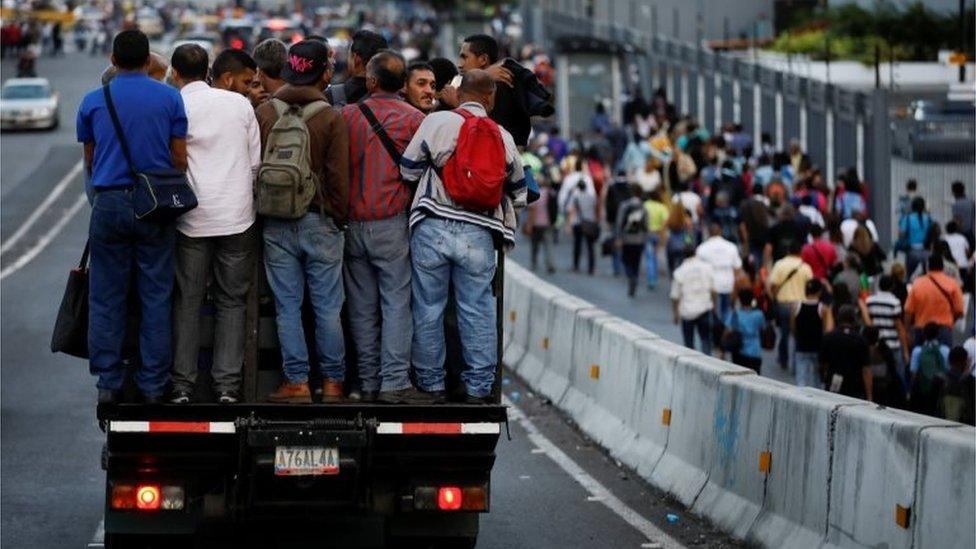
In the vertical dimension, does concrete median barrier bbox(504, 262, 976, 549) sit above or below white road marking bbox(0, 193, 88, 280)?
above

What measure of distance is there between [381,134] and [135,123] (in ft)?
4.00

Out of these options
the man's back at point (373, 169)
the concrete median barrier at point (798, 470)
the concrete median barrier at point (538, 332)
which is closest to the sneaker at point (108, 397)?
the man's back at point (373, 169)

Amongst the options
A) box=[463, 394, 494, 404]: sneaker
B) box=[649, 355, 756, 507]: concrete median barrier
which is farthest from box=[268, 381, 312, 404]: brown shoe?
box=[649, 355, 756, 507]: concrete median barrier

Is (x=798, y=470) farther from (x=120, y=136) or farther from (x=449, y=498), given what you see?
(x=120, y=136)

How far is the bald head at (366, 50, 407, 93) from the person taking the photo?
1144cm

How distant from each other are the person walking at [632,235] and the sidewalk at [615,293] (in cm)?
35

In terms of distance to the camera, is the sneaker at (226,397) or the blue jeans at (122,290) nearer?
the blue jeans at (122,290)

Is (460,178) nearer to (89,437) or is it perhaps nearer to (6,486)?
(6,486)

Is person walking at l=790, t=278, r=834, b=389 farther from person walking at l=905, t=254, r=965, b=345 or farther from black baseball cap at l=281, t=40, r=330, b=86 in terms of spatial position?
black baseball cap at l=281, t=40, r=330, b=86

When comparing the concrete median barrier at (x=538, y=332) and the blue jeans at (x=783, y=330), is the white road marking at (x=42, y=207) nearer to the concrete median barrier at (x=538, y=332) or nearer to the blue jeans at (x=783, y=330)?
the blue jeans at (x=783, y=330)

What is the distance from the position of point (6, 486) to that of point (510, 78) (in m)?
4.80

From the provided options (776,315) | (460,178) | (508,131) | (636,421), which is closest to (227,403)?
(460,178)

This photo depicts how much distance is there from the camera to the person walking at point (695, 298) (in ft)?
80.4

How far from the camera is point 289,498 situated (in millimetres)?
11336
